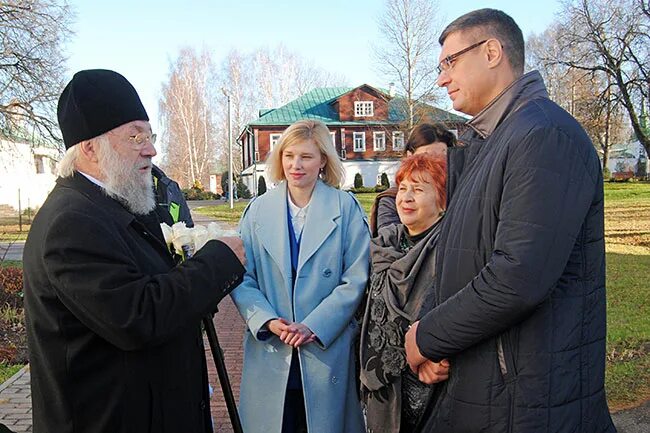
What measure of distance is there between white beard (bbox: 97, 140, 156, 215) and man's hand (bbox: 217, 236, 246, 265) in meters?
0.34

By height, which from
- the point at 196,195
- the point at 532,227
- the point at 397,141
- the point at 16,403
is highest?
the point at 397,141

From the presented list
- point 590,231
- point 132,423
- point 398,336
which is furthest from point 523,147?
point 132,423

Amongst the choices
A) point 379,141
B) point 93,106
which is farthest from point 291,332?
point 379,141

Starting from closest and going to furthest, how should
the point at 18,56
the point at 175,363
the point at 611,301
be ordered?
the point at 175,363 < the point at 611,301 < the point at 18,56

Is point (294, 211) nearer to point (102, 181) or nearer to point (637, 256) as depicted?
point (102, 181)

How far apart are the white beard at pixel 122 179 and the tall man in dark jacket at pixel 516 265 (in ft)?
3.85

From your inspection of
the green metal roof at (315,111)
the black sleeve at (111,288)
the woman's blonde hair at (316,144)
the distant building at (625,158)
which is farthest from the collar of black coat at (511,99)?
the distant building at (625,158)

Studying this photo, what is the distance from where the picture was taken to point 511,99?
200 centimetres

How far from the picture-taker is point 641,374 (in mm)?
5082

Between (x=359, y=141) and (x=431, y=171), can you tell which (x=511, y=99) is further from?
(x=359, y=141)

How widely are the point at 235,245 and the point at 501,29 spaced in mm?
1294

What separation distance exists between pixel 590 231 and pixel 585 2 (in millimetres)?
18926

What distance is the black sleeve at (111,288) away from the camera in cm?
188

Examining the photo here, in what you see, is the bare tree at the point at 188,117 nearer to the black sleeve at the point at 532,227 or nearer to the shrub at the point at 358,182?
the shrub at the point at 358,182
